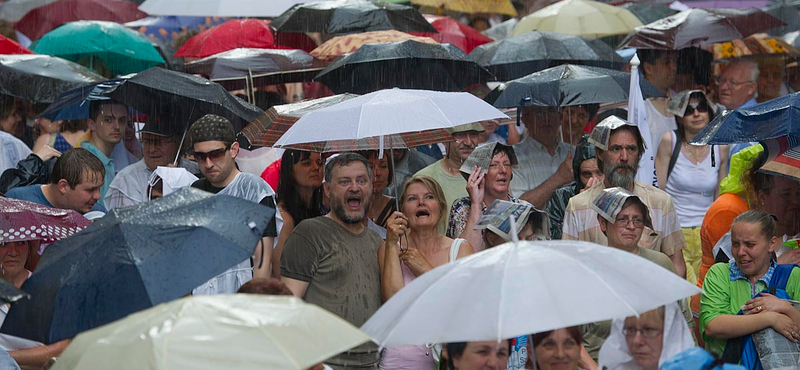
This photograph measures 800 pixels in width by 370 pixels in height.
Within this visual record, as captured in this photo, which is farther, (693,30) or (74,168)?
(693,30)

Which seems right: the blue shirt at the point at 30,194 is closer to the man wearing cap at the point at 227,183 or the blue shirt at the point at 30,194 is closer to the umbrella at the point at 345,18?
the man wearing cap at the point at 227,183

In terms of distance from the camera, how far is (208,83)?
9.04 m

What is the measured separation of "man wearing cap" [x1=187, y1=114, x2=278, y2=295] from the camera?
23.7 ft

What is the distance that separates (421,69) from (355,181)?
269 cm

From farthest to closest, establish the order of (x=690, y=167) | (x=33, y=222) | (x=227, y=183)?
1. (x=690, y=167)
2. (x=227, y=183)
3. (x=33, y=222)

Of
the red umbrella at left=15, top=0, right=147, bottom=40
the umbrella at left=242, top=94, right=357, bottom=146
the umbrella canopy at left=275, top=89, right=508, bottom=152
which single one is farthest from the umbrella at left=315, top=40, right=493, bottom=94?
the red umbrella at left=15, top=0, right=147, bottom=40

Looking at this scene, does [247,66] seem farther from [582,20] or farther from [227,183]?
[582,20]

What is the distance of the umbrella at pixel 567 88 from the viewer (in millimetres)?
9039

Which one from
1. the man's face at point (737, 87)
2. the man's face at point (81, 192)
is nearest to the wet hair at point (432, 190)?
the man's face at point (81, 192)

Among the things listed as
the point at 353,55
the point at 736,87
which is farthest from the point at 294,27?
the point at 736,87

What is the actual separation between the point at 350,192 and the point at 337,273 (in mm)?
482

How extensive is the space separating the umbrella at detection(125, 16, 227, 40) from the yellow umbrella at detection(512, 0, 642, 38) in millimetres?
3968

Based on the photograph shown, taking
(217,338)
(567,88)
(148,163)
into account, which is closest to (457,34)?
(567,88)

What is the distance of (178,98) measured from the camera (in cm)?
890
